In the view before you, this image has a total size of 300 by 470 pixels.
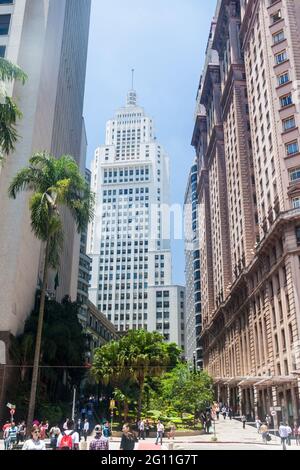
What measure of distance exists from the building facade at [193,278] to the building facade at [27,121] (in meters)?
67.4

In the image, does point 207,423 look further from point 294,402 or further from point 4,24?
point 4,24

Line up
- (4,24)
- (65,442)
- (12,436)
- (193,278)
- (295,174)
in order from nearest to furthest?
(65,442), (12,436), (4,24), (295,174), (193,278)

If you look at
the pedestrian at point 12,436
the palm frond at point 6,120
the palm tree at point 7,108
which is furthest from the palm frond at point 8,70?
the pedestrian at point 12,436

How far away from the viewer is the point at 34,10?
55406 millimetres

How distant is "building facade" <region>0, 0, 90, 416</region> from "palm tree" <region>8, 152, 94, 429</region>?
36.1 ft

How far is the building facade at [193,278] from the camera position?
134 m

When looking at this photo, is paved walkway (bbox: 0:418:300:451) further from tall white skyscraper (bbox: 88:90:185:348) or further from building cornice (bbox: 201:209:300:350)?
tall white skyscraper (bbox: 88:90:185:348)

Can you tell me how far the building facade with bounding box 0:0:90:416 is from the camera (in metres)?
45.1

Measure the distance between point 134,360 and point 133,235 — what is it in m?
81.7

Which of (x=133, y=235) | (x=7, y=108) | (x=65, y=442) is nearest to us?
(x=65, y=442)

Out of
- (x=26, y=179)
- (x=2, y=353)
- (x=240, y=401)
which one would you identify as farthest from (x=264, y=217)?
(x=2, y=353)

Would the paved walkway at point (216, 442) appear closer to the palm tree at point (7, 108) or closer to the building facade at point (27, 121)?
the building facade at point (27, 121)

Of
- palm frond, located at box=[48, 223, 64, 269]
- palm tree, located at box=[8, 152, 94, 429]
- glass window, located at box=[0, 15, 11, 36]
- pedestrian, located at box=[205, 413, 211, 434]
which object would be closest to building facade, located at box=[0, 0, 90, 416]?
glass window, located at box=[0, 15, 11, 36]

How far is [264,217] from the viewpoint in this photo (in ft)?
202
